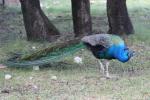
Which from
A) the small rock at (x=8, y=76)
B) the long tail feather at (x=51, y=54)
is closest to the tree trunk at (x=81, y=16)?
the long tail feather at (x=51, y=54)

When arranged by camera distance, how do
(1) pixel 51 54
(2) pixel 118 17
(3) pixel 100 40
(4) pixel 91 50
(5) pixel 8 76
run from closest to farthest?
(3) pixel 100 40 < (4) pixel 91 50 < (5) pixel 8 76 < (1) pixel 51 54 < (2) pixel 118 17

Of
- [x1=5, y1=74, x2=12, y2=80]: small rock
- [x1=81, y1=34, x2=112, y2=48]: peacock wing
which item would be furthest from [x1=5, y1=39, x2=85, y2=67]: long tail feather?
[x1=81, y1=34, x2=112, y2=48]: peacock wing

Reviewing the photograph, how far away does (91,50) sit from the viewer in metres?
8.84

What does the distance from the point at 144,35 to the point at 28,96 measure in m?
7.14

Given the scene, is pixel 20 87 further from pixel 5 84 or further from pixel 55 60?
pixel 55 60

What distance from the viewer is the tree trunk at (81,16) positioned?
1296 cm

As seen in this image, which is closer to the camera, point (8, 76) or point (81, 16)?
point (8, 76)

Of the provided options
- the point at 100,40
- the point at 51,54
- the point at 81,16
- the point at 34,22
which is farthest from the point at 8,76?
the point at 81,16

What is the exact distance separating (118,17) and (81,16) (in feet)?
3.95

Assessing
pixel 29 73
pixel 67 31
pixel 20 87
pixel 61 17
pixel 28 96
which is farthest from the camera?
pixel 61 17

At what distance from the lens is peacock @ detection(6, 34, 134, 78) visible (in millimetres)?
8508

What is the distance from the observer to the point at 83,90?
785 cm

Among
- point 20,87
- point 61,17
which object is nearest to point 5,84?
point 20,87

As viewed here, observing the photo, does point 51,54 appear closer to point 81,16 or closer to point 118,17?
point 81,16
